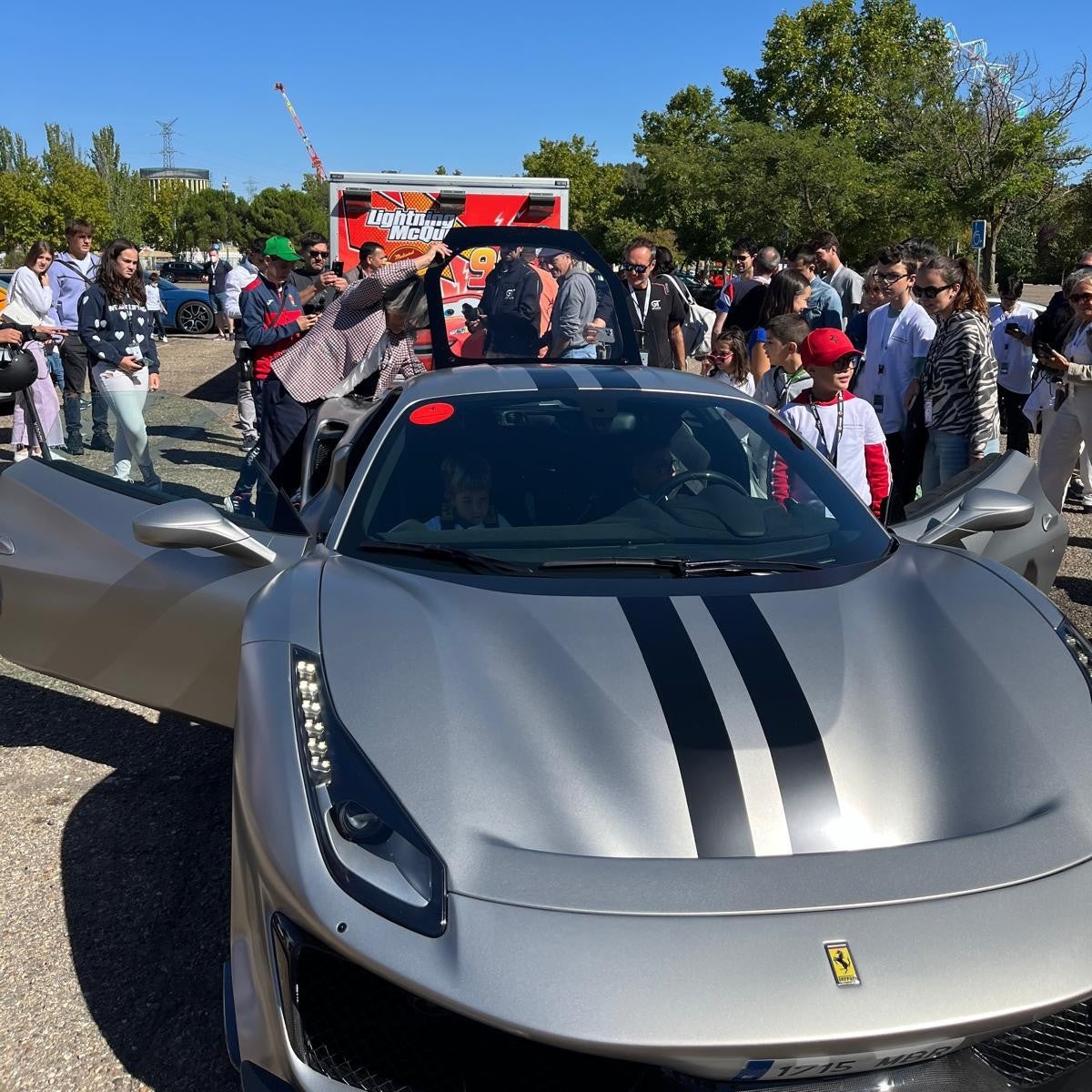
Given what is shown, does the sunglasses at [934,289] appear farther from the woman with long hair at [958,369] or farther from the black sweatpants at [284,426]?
the black sweatpants at [284,426]

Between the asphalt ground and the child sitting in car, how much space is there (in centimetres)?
102

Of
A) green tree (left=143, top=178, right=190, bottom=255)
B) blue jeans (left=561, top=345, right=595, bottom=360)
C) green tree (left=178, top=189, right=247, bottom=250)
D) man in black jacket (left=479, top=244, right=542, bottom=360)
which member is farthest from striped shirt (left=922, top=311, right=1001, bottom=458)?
green tree (left=178, top=189, right=247, bottom=250)

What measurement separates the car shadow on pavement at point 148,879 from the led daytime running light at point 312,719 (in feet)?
3.00

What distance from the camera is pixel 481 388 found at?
11.5 feet

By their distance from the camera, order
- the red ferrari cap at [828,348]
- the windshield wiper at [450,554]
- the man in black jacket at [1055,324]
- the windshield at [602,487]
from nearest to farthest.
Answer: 1. the windshield wiper at [450,554]
2. the windshield at [602,487]
3. the red ferrari cap at [828,348]
4. the man in black jacket at [1055,324]

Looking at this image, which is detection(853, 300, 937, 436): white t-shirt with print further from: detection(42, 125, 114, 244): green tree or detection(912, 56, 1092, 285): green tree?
detection(42, 125, 114, 244): green tree

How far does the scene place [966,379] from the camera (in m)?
5.66

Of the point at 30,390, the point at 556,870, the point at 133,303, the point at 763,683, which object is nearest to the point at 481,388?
the point at 763,683

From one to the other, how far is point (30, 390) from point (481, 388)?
262 centimetres

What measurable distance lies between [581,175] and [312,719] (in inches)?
2821

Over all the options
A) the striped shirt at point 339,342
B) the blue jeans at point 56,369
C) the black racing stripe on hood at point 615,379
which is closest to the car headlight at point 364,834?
the black racing stripe on hood at point 615,379

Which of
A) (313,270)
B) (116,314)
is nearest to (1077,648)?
(116,314)

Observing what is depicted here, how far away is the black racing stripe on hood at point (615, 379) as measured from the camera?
355 cm

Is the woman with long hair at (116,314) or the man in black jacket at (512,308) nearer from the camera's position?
the man in black jacket at (512,308)
